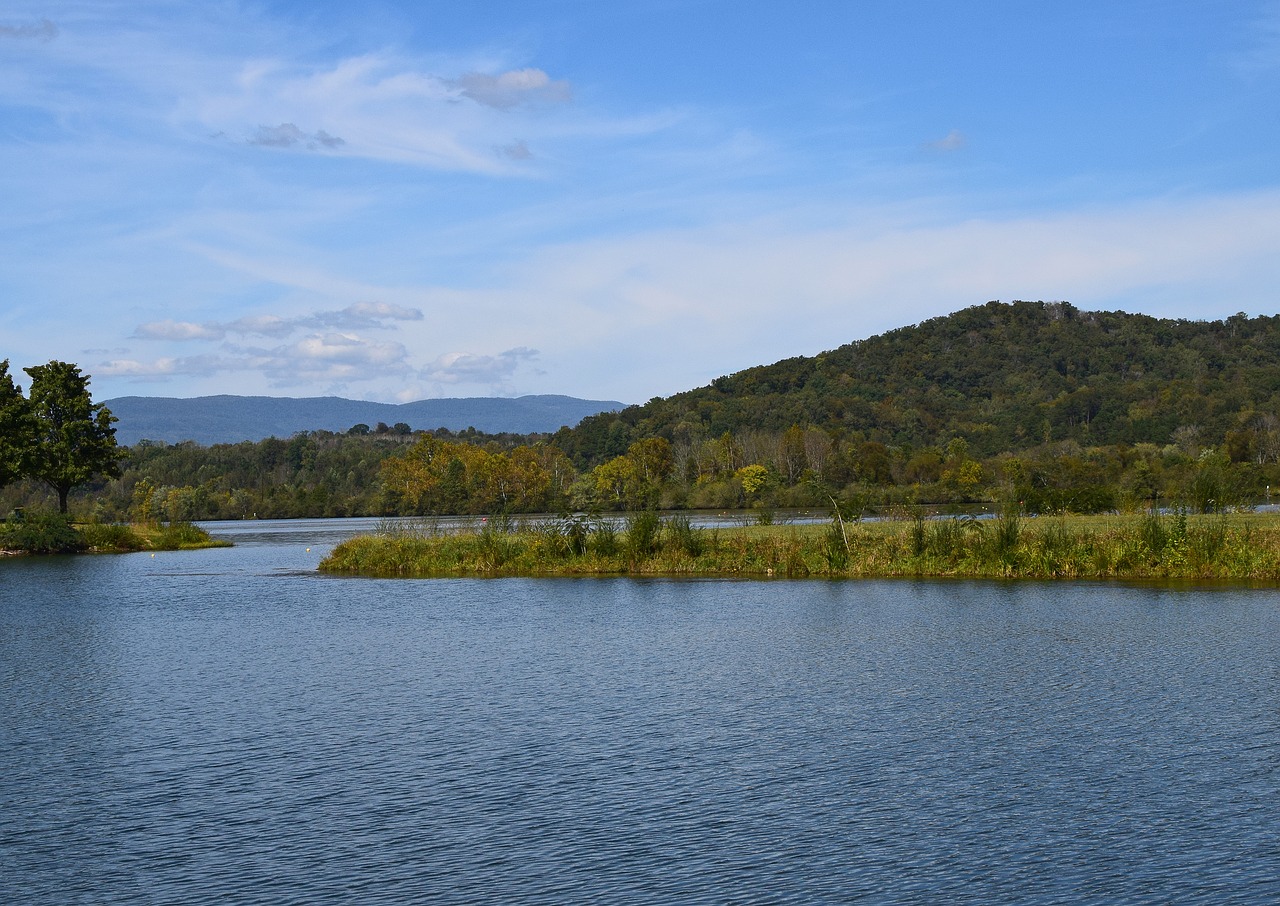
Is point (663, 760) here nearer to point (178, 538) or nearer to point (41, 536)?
point (41, 536)

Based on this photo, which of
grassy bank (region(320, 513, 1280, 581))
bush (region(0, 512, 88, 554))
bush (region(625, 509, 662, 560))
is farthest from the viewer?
bush (region(0, 512, 88, 554))

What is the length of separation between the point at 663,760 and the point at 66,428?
6378cm

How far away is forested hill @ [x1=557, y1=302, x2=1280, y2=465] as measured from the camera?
133m

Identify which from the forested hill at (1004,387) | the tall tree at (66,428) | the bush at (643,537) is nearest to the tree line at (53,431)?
the tall tree at (66,428)

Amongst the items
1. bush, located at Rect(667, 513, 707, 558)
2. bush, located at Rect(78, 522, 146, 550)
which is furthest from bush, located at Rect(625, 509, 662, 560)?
bush, located at Rect(78, 522, 146, 550)

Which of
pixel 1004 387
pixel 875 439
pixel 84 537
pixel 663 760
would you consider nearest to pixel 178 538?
pixel 84 537

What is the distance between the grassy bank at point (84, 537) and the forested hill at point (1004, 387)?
83.2m

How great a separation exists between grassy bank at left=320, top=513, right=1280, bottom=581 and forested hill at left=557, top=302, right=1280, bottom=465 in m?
91.3

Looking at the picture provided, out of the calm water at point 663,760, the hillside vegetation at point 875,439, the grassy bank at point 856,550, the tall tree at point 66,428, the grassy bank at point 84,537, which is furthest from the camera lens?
the hillside vegetation at point 875,439

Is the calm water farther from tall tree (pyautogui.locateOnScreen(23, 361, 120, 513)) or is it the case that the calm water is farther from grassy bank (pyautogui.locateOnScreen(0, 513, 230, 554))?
tall tree (pyautogui.locateOnScreen(23, 361, 120, 513))

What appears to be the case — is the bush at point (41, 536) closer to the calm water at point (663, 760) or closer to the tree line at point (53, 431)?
the tree line at point (53, 431)

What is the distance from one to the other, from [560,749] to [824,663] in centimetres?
757

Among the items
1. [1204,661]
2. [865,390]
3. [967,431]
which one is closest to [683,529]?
[1204,661]

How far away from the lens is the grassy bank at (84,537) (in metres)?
63.0
